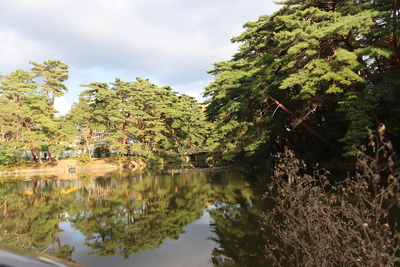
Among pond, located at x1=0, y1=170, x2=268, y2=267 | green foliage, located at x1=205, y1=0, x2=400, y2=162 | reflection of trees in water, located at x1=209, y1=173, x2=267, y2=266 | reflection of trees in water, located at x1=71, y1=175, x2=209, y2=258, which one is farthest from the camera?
green foliage, located at x1=205, y1=0, x2=400, y2=162

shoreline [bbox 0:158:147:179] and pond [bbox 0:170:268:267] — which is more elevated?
shoreline [bbox 0:158:147:179]

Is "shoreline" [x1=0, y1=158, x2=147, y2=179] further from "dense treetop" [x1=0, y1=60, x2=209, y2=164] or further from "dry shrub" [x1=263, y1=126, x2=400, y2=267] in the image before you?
"dry shrub" [x1=263, y1=126, x2=400, y2=267]

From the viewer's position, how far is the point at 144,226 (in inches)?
352

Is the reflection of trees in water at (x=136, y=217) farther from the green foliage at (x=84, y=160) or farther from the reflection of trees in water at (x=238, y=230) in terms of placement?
the green foliage at (x=84, y=160)

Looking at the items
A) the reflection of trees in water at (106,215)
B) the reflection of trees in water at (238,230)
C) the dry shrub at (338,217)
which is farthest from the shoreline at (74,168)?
the dry shrub at (338,217)

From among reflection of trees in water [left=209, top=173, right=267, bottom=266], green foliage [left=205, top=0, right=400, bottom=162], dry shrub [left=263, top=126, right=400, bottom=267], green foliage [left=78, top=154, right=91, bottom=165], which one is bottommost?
reflection of trees in water [left=209, top=173, right=267, bottom=266]

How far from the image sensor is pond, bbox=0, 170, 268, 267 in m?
6.48

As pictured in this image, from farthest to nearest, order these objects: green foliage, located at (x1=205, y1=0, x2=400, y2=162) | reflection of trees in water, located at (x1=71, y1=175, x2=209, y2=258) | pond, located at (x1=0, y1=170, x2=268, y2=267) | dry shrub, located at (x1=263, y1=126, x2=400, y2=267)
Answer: green foliage, located at (x1=205, y1=0, x2=400, y2=162)
reflection of trees in water, located at (x1=71, y1=175, x2=209, y2=258)
pond, located at (x1=0, y1=170, x2=268, y2=267)
dry shrub, located at (x1=263, y1=126, x2=400, y2=267)

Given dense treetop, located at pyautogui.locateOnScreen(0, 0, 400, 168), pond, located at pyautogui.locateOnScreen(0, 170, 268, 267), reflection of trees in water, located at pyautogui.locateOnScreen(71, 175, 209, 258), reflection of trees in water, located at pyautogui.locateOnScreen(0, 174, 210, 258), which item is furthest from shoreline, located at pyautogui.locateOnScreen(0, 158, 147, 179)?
reflection of trees in water, located at pyautogui.locateOnScreen(71, 175, 209, 258)

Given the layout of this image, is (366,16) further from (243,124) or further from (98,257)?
(98,257)

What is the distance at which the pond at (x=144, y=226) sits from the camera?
21.2 feet

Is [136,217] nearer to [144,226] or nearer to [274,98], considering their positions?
[144,226]

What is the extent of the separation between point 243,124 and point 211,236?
1134cm

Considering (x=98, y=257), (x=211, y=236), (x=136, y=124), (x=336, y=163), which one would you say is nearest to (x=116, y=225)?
(x=98, y=257)
